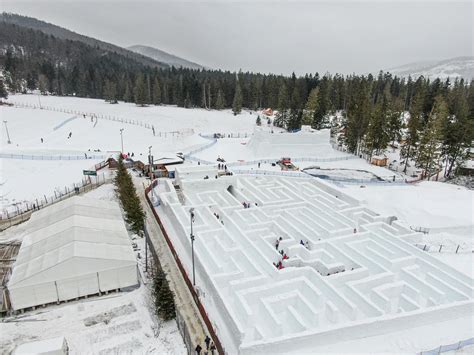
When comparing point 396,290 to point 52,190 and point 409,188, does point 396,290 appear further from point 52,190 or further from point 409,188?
point 52,190

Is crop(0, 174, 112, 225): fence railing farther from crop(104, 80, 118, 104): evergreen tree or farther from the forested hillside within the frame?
crop(104, 80, 118, 104): evergreen tree

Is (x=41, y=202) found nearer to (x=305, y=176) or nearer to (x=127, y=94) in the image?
(x=305, y=176)

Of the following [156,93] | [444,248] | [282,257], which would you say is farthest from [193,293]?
[156,93]

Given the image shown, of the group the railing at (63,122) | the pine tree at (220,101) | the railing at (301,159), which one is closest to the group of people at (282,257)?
the railing at (301,159)

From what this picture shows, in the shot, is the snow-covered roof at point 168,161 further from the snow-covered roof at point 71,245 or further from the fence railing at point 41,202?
the snow-covered roof at point 71,245

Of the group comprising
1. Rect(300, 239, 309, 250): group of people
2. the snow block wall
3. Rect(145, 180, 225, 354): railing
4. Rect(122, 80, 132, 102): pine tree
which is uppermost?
Rect(122, 80, 132, 102): pine tree

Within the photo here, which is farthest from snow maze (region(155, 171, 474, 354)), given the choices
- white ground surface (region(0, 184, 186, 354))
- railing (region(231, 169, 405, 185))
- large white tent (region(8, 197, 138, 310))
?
railing (region(231, 169, 405, 185))
